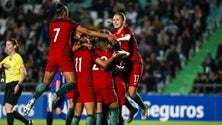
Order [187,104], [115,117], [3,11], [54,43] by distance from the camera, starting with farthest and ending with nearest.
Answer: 1. [3,11]
2. [187,104]
3. [54,43]
4. [115,117]

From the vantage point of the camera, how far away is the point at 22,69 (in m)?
17.2

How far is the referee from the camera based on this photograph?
17078mm

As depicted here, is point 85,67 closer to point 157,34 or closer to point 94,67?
point 94,67

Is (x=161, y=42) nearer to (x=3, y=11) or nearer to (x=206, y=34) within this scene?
(x=206, y=34)

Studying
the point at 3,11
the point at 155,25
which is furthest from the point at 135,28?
the point at 3,11

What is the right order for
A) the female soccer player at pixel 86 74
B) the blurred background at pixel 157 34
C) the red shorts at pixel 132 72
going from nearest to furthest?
the female soccer player at pixel 86 74, the red shorts at pixel 132 72, the blurred background at pixel 157 34

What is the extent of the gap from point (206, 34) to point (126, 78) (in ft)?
50.6

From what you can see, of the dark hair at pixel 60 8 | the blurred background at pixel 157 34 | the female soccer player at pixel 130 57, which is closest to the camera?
the dark hair at pixel 60 8

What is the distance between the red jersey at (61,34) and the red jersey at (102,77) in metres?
1.14

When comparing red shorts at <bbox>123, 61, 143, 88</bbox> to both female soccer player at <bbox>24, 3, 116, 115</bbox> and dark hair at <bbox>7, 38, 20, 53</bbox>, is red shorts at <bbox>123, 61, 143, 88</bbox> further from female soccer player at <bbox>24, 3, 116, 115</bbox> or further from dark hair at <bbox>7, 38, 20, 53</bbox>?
dark hair at <bbox>7, 38, 20, 53</bbox>

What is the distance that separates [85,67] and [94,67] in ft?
0.59

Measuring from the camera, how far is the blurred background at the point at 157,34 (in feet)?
92.4

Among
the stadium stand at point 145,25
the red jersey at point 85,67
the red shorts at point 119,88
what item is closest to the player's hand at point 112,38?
the red jersey at point 85,67

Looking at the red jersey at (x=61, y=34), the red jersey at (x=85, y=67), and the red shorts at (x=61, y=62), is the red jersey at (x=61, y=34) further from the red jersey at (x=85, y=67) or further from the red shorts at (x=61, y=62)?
the red jersey at (x=85, y=67)
